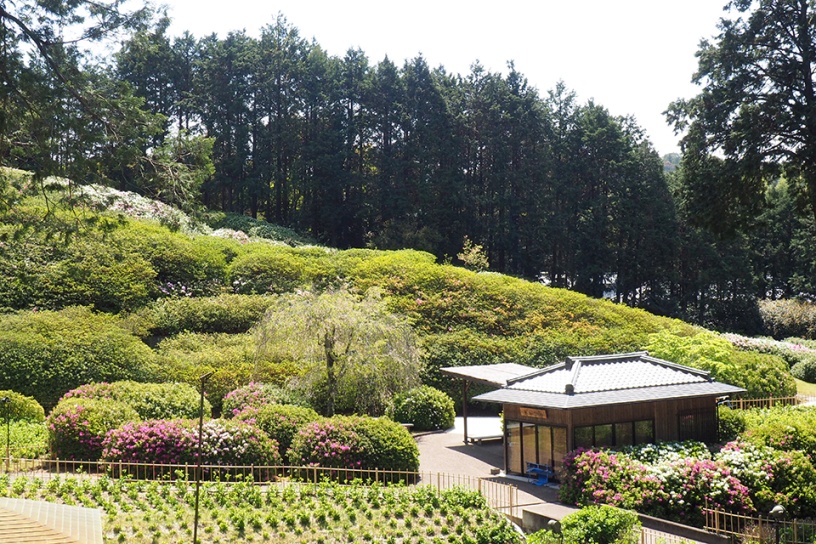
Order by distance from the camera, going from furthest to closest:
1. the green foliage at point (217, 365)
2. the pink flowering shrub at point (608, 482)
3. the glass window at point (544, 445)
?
the green foliage at point (217, 365)
the glass window at point (544, 445)
the pink flowering shrub at point (608, 482)

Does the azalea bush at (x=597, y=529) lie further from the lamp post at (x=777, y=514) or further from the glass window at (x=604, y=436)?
the glass window at (x=604, y=436)

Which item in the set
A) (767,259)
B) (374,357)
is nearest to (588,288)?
(767,259)

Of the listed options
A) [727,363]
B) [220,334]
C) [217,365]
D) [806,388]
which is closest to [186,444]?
[217,365]

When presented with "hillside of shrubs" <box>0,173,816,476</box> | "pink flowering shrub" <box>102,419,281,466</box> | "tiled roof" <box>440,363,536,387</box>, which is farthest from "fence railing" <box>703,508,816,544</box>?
"pink flowering shrub" <box>102,419,281,466</box>

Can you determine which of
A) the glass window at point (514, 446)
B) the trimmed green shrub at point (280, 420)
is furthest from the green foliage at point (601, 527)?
the trimmed green shrub at point (280, 420)

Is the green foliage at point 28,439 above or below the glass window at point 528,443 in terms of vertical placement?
above

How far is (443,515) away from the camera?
14.9 m

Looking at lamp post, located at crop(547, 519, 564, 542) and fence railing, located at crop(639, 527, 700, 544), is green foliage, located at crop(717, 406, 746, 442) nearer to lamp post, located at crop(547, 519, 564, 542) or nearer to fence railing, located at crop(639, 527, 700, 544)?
fence railing, located at crop(639, 527, 700, 544)

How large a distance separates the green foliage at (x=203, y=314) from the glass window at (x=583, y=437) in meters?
12.7

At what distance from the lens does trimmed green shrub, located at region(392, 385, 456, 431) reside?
23.1 m

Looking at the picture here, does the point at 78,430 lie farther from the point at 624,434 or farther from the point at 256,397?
the point at 624,434

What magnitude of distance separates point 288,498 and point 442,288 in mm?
19150

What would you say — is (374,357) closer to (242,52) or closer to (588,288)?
(588,288)

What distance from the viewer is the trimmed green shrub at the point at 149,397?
61.3ft
